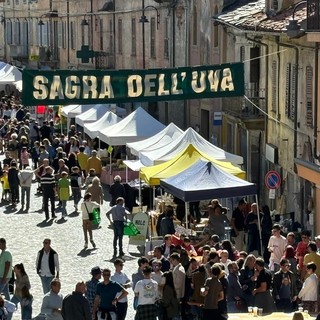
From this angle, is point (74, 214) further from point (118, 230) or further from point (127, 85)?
point (127, 85)

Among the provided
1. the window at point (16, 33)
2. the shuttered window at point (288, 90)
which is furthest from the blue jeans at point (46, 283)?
the window at point (16, 33)

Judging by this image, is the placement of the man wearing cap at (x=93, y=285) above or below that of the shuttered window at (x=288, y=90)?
below

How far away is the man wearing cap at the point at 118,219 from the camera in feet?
90.5

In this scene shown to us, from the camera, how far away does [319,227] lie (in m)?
28.7

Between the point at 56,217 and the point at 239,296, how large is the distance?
13304 millimetres

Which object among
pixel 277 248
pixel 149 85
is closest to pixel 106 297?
pixel 277 248

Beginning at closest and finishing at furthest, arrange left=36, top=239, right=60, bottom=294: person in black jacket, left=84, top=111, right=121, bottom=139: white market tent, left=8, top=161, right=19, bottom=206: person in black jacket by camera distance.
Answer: left=36, top=239, right=60, bottom=294: person in black jacket < left=8, top=161, right=19, bottom=206: person in black jacket < left=84, top=111, right=121, bottom=139: white market tent

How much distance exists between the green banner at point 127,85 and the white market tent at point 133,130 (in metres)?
9.68

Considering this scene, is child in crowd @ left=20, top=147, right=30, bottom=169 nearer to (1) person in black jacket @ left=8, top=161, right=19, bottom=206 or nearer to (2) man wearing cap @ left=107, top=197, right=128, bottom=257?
(1) person in black jacket @ left=8, top=161, right=19, bottom=206

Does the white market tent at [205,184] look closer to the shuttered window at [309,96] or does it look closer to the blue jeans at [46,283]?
the blue jeans at [46,283]

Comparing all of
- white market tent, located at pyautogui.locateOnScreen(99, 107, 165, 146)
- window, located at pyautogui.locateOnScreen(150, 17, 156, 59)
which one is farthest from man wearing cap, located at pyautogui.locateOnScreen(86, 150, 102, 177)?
window, located at pyautogui.locateOnScreen(150, 17, 156, 59)

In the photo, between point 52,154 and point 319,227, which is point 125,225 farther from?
point 52,154

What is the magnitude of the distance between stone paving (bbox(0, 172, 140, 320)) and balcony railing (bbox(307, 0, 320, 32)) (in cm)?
571

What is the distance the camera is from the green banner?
25562mm
